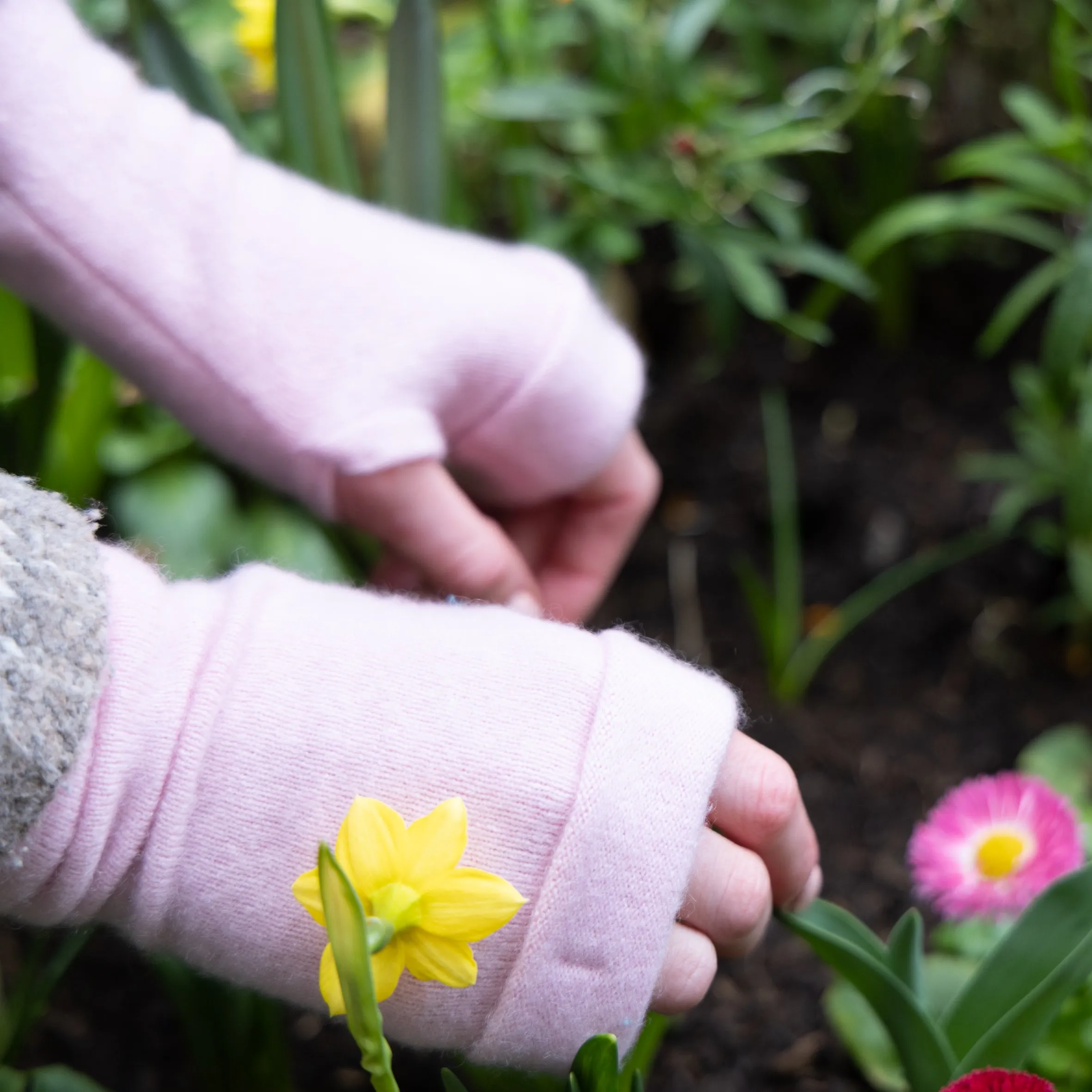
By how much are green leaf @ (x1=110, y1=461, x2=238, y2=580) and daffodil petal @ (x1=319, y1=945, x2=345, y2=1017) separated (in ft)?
1.97

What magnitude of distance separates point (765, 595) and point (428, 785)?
625 millimetres

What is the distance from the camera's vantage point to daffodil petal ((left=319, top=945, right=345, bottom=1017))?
0.45 meters

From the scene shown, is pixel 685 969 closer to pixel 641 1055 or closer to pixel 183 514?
pixel 641 1055

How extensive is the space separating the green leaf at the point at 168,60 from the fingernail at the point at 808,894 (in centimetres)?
67

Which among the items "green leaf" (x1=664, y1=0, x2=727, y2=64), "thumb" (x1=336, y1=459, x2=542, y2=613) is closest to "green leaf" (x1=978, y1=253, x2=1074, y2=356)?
"green leaf" (x1=664, y1=0, x2=727, y2=64)

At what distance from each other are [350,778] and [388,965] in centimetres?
9

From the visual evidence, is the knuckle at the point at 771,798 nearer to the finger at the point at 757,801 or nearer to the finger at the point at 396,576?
the finger at the point at 757,801

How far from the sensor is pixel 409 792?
51 cm

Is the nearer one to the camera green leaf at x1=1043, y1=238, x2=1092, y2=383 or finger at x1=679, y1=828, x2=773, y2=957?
finger at x1=679, y1=828, x2=773, y2=957

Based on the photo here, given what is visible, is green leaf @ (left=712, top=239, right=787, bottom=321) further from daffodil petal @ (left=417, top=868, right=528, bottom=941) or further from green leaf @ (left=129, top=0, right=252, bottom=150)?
daffodil petal @ (left=417, top=868, right=528, bottom=941)

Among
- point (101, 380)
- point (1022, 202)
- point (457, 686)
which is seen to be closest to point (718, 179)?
point (1022, 202)

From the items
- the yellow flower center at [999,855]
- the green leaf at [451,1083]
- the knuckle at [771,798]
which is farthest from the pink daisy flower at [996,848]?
the green leaf at [451,1083]

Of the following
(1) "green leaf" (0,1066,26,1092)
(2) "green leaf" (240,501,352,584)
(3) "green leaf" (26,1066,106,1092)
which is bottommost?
(2) "green leaf" (240,501,352,584)

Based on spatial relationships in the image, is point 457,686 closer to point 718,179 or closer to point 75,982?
point 75,982
